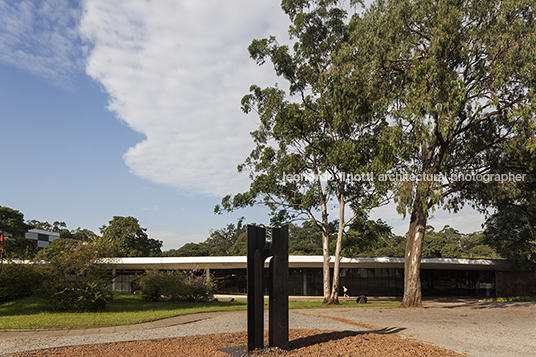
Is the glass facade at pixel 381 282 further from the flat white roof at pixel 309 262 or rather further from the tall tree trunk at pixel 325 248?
the tall tree trunk at pixel 325 248

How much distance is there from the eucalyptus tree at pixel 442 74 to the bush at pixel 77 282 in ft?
45.5

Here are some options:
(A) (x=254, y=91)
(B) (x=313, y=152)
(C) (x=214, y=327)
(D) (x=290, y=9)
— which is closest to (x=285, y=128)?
(B) (x=313, y=152)

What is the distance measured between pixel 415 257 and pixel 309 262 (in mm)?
12064

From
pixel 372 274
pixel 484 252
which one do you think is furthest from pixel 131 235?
pixel 484 252

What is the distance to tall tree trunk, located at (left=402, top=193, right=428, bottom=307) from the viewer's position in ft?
65.9

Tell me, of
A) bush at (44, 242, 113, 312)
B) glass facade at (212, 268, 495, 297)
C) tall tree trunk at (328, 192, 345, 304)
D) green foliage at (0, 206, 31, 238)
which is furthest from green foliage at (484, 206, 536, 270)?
green foliage at (0, 206, 31, 238)

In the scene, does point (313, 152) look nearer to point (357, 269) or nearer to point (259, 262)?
point (357, 269)

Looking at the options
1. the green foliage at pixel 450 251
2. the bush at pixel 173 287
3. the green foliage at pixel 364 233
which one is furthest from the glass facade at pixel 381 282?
the green foliage at pixel 450 251

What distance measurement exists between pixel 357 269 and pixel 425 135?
19752 millimetres

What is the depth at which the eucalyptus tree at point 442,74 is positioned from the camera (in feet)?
54.7

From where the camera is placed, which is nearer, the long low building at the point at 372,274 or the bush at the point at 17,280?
the bush at the point at 17,280

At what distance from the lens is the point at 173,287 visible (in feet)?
63.3

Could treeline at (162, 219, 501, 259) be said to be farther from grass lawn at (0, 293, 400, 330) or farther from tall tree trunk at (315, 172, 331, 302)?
grass lawn at (0, 293, 400, 330)

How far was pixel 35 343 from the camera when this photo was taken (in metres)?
8.66
